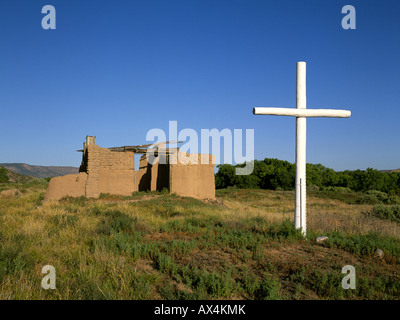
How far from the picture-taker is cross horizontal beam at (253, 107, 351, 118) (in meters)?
6.56

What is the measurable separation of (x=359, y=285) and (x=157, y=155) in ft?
57.0

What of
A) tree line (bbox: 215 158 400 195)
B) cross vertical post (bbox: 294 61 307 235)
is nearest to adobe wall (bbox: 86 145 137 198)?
cross vertical post (bbox: 294 61 307 235)

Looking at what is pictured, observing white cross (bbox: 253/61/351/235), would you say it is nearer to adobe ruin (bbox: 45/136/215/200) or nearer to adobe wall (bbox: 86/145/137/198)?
adobe ruin (bbox: 45/136/215/200)

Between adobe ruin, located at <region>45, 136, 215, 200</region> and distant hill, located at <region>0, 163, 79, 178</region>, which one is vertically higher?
adobe ruin, located at <region>45, 136, 215, 200</region>

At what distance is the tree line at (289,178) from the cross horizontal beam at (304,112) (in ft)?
106

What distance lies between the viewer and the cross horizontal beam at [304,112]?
656cm

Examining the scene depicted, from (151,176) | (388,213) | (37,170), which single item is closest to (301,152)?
(388,213)

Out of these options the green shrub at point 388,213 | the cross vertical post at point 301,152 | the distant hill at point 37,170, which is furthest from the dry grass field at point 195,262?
the distant hill at point 37,170

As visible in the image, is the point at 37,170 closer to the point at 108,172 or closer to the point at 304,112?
the point at 108,172

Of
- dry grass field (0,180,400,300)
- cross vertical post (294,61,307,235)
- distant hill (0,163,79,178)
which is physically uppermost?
cross vertical post (294,61,307,235)

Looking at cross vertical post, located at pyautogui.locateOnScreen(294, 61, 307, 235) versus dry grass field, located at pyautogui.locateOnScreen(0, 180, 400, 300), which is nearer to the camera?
dry grass field, located at pyautogui.locateOnScreen(0, 180, 400, 300)

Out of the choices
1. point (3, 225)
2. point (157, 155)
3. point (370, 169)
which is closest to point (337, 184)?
point (370, 169)
